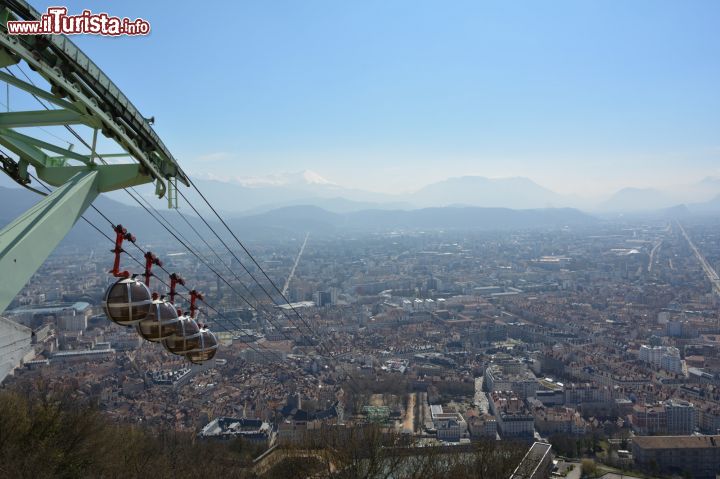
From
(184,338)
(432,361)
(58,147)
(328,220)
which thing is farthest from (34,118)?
(328,220)

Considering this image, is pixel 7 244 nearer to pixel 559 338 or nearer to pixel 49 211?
pixel 49 211

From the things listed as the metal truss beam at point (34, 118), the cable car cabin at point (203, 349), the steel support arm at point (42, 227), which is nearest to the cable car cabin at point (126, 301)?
the steel support arm at point (42, 227)

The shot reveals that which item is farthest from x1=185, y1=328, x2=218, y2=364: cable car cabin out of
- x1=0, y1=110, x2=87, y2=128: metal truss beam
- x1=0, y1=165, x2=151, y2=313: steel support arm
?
x1=0, y1=110, x2=87, y2=128: metal truss beam

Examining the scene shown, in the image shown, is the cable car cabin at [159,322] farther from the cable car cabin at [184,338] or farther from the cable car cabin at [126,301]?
the cable car cabin at [126,301]

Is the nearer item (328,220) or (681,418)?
(681,418)

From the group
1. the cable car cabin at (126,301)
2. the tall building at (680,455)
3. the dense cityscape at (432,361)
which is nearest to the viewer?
the cable car cabin at (126,301)

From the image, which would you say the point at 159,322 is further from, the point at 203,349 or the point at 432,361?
the point at 432,361
